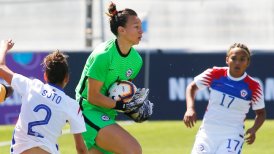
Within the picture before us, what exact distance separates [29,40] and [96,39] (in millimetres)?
3271

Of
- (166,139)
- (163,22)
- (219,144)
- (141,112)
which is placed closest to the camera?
(219,144)

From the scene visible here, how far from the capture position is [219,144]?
8641 millimetres

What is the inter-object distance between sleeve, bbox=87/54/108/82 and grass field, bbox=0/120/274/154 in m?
4.56

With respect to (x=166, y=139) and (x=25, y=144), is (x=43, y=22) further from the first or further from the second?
(x=25, y=144)

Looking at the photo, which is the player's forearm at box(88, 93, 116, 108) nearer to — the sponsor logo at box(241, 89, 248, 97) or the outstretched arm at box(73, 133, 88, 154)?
the outstretched arm at box(73, 133, 88, 154)

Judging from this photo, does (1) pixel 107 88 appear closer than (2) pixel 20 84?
No

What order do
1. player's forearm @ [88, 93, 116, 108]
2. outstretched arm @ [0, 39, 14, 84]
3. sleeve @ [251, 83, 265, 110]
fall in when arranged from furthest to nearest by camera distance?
sleeve @ [251, 83, 265, 110], player's forearm @ [88, 93, 116, 108], outstretched arm @ [0, 39, 14, 84]

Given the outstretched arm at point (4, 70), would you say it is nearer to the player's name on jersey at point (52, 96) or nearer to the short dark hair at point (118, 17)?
the player's name on jersey at point (52, 96)

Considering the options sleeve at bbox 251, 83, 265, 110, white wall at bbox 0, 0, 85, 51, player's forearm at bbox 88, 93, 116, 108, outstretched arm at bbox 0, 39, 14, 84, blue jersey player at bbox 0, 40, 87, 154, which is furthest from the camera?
white wall at bbox 0, 0, 85, 51

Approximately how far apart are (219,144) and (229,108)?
411 mm

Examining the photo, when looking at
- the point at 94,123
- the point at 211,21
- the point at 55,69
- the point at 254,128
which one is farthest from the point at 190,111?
the point at 211,21

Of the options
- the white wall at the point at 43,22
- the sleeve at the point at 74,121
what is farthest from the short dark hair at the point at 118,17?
the white wall at the point at 43,22

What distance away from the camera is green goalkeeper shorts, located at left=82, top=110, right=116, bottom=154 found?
28.5 ft

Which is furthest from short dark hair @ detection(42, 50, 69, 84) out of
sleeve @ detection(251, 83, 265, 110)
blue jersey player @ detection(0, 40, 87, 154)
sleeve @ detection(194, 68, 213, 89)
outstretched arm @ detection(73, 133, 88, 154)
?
sleeve @ detection(251, 83, 265, 110)
